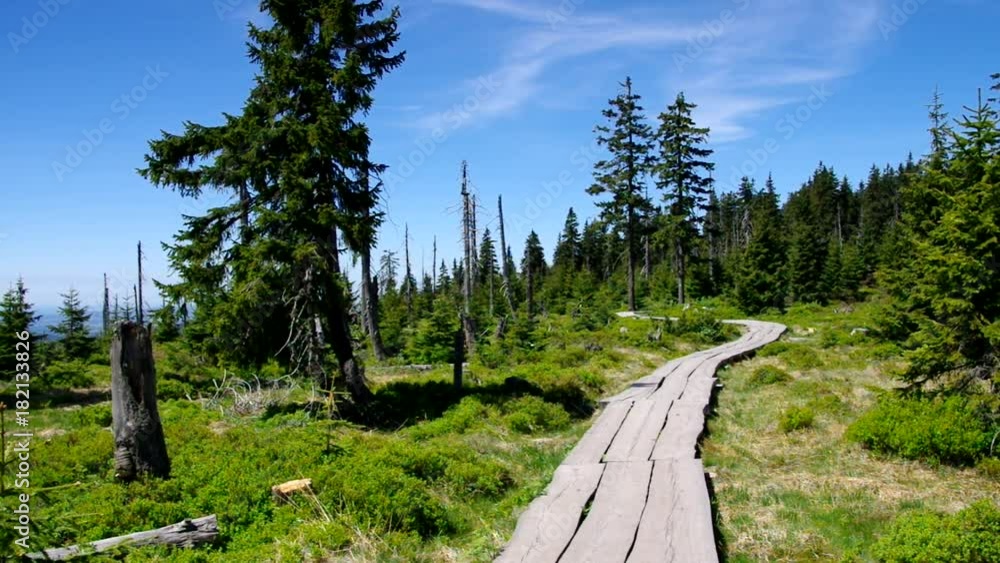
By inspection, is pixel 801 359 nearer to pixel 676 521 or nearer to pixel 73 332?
pixel 676 521

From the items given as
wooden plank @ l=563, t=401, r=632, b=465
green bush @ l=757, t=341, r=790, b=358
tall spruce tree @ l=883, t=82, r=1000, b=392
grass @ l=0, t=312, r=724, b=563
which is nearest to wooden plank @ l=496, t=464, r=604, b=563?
grass @ l=0, t=312, r=724, b=563

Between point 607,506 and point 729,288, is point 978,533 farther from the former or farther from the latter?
point 729,288

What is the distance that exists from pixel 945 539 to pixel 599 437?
5841 mm

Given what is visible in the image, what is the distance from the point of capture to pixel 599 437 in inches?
427

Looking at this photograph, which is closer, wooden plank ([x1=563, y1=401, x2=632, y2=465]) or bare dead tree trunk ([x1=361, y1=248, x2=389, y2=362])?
wooden plank ([x1=563, y1=401, x2=632, y2=465])

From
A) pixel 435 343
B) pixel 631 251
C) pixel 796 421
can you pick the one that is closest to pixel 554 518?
pixel 796 421

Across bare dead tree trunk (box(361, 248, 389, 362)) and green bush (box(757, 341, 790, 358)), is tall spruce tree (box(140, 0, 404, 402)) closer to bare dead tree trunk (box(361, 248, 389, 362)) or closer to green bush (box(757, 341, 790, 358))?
bare dead tree trunk (box(361, 248, 389, 362))

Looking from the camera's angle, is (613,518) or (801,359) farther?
(801,359)

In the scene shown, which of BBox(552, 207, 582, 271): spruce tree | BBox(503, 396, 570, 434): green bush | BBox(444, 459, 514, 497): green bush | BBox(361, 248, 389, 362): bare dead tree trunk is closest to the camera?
BBox(444, 459, 514, 497): green bush

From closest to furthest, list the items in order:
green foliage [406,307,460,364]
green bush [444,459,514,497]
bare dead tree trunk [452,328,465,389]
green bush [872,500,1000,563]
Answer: green bush [872,500,1000,563], green bush [444,459,514,497], bare dead tree trunk [452,328,465,389], green foliage [406,307,460,364]

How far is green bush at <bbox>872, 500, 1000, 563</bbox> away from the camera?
5.41 m

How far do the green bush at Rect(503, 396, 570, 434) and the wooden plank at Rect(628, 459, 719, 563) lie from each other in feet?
15.4

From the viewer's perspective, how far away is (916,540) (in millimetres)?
5672

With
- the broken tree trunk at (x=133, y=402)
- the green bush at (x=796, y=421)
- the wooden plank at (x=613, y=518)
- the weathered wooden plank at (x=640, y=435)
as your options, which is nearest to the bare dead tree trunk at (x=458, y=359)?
the weathered wooden plank at (x=640, y=435)
